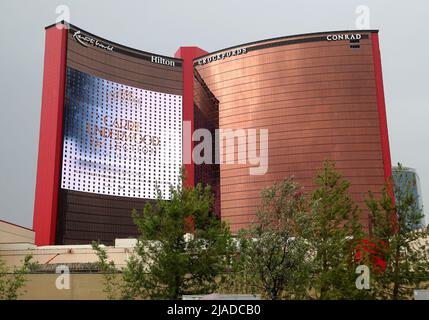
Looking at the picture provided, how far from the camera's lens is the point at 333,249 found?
33.9 m

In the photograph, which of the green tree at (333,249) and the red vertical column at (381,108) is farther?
the red vertical column at (381,108)

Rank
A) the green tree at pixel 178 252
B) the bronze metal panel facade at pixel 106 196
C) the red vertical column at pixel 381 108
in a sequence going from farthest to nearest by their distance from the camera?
the red vertical column at pixel 381 108
the bronze metal panel facade at pixel 106 196
the green tree at pixel 178 252

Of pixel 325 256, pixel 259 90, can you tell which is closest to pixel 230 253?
pixel 325 256

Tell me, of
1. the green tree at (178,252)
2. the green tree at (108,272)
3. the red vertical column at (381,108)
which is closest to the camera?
the green tree at (178,252)

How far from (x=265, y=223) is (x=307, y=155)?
8830 centimetres

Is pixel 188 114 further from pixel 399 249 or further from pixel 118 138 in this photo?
pixel 399 249

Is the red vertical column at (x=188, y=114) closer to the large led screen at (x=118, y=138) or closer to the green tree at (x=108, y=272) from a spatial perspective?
the large led screen at (x=118, y=138)

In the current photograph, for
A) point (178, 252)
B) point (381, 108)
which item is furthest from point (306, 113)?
point (178, 252)

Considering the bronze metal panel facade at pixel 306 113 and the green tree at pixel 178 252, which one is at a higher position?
the bronze metal panel facade at pixel 306 113

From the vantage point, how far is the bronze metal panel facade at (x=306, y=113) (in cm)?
10969

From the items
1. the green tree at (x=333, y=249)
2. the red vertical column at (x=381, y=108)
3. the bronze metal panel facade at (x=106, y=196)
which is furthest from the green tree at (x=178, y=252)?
the red vertical column at (x=381, y=108)

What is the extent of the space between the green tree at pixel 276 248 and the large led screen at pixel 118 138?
67222 mm

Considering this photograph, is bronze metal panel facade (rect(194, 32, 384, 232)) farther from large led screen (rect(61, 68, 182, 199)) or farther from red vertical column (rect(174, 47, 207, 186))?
large led screen (rect(61, 68, 182, 199))
